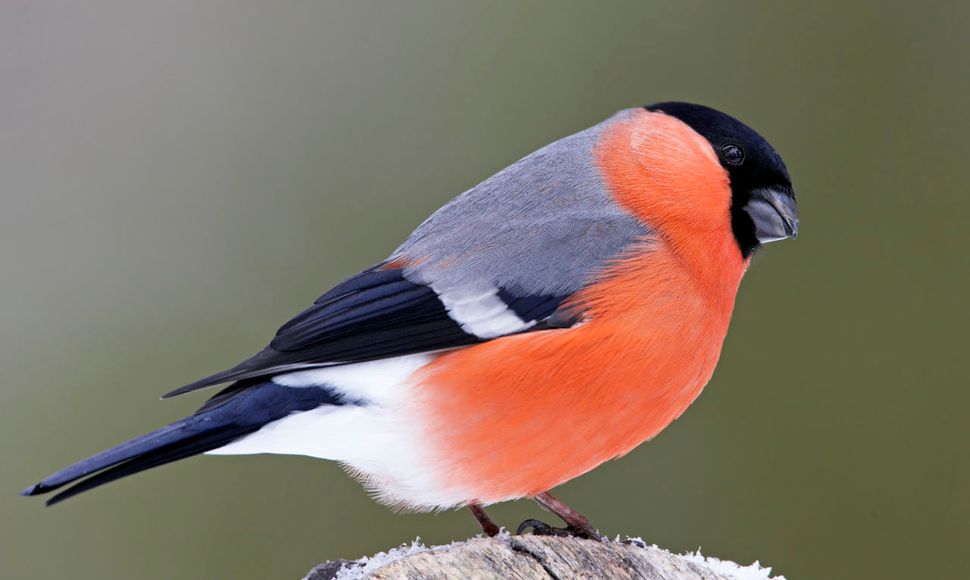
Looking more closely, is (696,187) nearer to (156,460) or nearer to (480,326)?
(480,326)

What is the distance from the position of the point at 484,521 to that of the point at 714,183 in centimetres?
89

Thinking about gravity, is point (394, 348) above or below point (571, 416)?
above

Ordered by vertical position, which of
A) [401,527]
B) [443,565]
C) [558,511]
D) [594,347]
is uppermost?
[594,347]

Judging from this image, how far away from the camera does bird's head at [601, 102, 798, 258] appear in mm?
2393

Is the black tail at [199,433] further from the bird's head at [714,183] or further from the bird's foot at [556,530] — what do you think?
the bird's head at [714,183]

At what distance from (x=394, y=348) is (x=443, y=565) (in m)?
0.45

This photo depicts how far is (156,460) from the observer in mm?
1950

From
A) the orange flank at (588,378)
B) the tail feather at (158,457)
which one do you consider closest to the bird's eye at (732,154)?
the orange flank at (588,378)

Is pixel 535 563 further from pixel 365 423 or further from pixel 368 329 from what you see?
pixel 368 329

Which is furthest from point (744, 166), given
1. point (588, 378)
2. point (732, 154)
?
point (588, 378)

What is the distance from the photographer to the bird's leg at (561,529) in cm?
230

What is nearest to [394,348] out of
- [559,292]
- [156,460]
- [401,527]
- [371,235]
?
[559,292]

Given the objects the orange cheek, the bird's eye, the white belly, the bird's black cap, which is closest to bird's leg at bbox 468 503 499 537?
the white belly

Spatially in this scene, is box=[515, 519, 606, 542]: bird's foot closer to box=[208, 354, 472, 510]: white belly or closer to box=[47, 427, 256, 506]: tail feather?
box=[208, 354, 472, 510]: white belly
